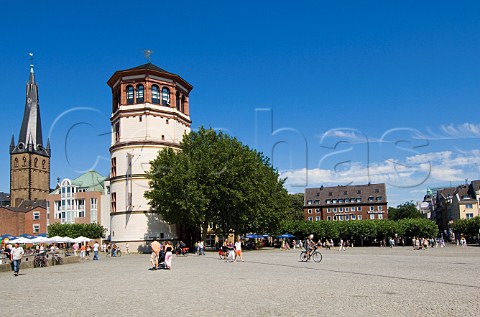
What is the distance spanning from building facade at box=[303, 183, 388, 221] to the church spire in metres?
93.1

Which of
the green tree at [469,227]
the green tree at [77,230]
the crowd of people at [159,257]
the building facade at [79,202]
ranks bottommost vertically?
the green tree at [469,227]

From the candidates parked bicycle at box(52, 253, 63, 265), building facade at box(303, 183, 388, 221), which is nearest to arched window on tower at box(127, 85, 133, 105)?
parked bicycle at box(52, 253, 63, 265)

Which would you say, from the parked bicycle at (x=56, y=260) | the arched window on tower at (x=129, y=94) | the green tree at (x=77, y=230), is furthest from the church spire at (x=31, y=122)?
the parked bicycle at (x=56, y=260)

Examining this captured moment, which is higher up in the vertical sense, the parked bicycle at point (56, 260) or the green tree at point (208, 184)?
the green tree at point (208, 184)

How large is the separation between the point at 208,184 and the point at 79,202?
54.5m

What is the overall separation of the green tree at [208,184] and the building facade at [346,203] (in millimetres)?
85825

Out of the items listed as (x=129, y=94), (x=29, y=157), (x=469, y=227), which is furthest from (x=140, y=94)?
(x=29, y=157)

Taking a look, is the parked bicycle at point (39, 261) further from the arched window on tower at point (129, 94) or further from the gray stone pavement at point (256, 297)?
the arched window on tower at point (129, 94)

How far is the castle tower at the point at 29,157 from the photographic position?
157375mm

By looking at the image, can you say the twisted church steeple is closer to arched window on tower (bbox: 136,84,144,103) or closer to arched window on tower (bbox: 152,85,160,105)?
arched window on tower (bbox: 136,84,144,103)

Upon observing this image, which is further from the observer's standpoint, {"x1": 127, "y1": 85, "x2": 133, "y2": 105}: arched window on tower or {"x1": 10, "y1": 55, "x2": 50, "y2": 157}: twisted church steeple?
{"x1": 10, "y1": 55, "x2": 50, "y2": 157}: twisted church steeple

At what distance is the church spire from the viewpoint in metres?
157

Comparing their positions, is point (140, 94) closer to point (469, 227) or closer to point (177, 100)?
point (177, 100)

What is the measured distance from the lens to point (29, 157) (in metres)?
161
